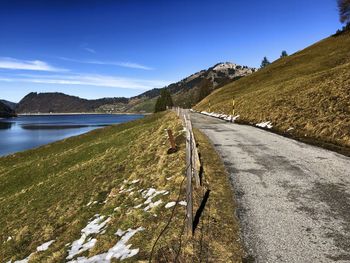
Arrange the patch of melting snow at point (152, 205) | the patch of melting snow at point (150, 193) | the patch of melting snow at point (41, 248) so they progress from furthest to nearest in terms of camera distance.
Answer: the patch of melting snow at point (150, 193), the patch of melting snow at point (41, 248), the patch of melting snow at point (152, 205)

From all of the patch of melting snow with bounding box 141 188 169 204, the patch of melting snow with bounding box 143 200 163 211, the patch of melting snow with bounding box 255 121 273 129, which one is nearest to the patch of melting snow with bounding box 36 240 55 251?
the patch of melting snow with bounding box 141 188 169 204

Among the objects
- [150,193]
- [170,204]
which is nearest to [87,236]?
[150,193]

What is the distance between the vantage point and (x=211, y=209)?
9609 mm

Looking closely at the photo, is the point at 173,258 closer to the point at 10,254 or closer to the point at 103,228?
the point at 103,228

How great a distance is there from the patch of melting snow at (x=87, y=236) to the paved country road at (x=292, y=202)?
15.8 ft

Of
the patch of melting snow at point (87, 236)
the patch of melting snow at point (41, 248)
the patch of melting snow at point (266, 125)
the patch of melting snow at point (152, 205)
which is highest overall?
the patch of melting snow at point (266, 125)

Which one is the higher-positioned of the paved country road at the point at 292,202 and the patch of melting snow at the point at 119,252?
the paved country road at the point at 292,202

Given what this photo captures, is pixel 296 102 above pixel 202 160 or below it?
above

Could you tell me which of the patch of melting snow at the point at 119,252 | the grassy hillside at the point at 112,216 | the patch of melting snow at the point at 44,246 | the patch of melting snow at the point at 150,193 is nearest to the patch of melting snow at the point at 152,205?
the grassy hillside at the point at 112,216

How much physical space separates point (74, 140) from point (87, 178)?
34879 millimetres

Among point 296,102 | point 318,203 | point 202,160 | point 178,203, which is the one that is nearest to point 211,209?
point 178,203

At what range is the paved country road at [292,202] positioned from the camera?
7.34 m

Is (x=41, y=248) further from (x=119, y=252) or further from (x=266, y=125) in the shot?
(x=266, y=125)

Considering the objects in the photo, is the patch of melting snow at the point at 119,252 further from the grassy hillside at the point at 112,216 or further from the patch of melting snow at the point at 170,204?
the patch of melting snow at the point at 170,204
